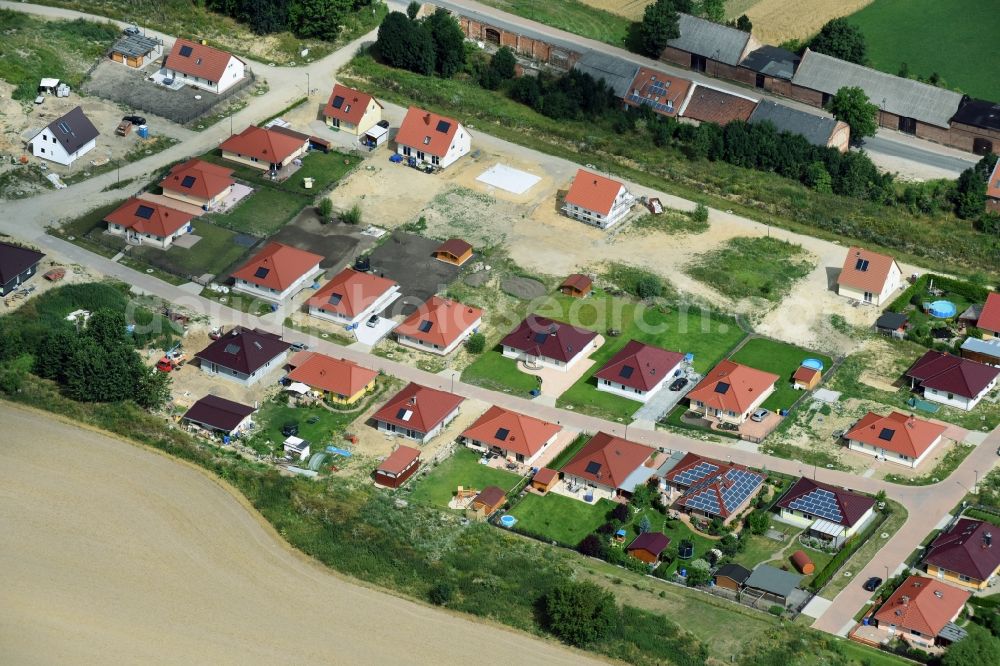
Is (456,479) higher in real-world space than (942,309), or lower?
lower

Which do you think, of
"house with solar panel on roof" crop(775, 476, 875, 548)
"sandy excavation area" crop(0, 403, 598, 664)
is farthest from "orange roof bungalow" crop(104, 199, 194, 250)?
"house with solar panel on roof" crop(775, 476, 875, 548)

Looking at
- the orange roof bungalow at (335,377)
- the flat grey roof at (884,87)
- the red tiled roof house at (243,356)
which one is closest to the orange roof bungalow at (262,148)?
the red tiled roof house at (243,356)

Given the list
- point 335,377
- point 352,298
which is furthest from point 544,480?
point 352,298

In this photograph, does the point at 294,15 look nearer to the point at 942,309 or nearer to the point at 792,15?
the point at 792,15

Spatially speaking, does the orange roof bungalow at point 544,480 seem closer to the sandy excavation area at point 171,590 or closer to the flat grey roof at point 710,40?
the sandy excavation area at point 171,590

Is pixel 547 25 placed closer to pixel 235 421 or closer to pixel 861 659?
pixel 235 421

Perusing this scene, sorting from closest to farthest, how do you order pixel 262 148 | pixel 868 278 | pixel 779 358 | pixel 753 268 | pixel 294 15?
pixel 779 358 < pixel 868 278 < pixel 753 268 < pixel 262 148 < pixel 294 15
